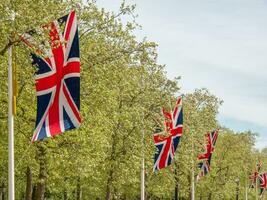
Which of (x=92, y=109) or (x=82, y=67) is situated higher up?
(x=82, y=67)

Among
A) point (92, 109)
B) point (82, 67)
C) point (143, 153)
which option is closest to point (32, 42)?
point (82, 67)

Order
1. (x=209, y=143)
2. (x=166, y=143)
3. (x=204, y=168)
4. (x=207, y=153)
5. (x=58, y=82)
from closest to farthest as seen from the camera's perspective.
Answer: (x=58, y=82)
(x=166, y=143)
(x=209, y=143)
(x=207, y=153)
(x=204, y=168)

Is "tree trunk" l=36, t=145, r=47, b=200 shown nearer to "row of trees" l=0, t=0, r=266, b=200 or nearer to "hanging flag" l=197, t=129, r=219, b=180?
"row of trees" l=0, t=0, r=266, b=200

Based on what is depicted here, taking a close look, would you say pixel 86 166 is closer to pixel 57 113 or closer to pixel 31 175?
pixel 31 175

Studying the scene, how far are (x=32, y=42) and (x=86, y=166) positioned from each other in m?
10.1

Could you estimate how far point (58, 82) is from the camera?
55.1ft

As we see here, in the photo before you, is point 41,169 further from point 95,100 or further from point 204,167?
point 204,167

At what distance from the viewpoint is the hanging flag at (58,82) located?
53.9ft

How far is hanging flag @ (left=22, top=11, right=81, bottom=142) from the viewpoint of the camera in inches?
647

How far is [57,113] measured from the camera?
16484 mm

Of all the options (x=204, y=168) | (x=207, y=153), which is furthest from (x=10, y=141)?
(x=204, y=168)

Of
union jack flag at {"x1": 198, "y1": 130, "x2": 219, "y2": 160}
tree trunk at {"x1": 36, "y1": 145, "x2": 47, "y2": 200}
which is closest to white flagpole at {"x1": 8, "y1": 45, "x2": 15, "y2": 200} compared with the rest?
tree trunk at {"x1": 36, "y1": 145, "x2": 47, "y2": 200}

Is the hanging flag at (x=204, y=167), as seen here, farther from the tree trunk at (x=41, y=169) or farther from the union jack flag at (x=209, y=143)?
the tree trunk at (x=41, y=169)

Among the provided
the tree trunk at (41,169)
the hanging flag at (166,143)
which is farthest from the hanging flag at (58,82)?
the hanging flag at (166,143)
